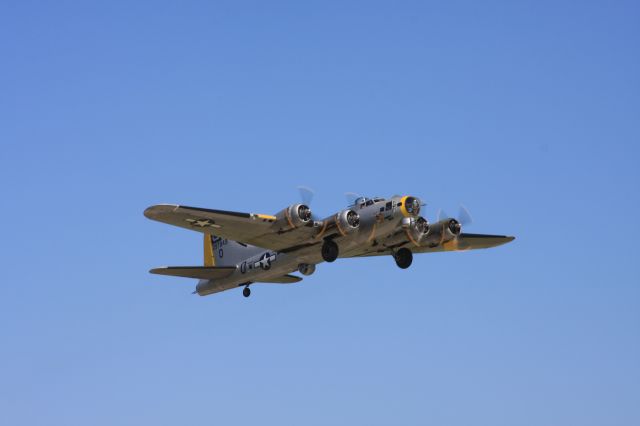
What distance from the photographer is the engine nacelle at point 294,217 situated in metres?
45.6

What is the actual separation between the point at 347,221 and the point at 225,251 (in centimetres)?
1102

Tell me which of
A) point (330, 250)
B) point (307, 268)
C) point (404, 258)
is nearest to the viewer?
point (330, 250)

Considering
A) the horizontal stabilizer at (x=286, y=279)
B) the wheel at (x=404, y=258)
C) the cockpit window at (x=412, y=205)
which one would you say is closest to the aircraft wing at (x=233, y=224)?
the cockpit window at (x=412, y=205)

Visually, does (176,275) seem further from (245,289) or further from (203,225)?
(203,225)

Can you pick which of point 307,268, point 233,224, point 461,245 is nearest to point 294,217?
point 233,224

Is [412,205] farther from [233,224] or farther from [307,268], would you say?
[233,224]

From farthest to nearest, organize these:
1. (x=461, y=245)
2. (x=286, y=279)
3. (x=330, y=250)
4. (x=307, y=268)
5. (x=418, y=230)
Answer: (x=461, y=245) → (x=286, y=279) → (x=307, y=268) → (x=418, y=230) → (x=330, y=250)

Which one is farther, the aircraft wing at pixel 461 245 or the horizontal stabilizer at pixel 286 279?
the horizontal stabilizer at pixel 286 279

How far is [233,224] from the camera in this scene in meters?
46.5

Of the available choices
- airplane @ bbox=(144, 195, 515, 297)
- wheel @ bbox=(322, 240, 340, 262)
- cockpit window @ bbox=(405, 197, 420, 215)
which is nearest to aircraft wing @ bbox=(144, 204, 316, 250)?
airplane @ bbox=(144, 195, 515, 297)

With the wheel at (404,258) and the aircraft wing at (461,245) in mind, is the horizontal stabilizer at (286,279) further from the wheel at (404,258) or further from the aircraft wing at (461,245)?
the wheel at (404,258)

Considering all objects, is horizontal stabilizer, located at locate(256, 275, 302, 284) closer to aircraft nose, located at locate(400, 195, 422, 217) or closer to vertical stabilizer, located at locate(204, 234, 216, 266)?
vertical stabilizer, located at locate(204, 234, 216, 266)

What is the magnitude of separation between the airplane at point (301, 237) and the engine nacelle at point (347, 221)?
0.09 ft

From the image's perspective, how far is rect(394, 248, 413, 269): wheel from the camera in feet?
163
